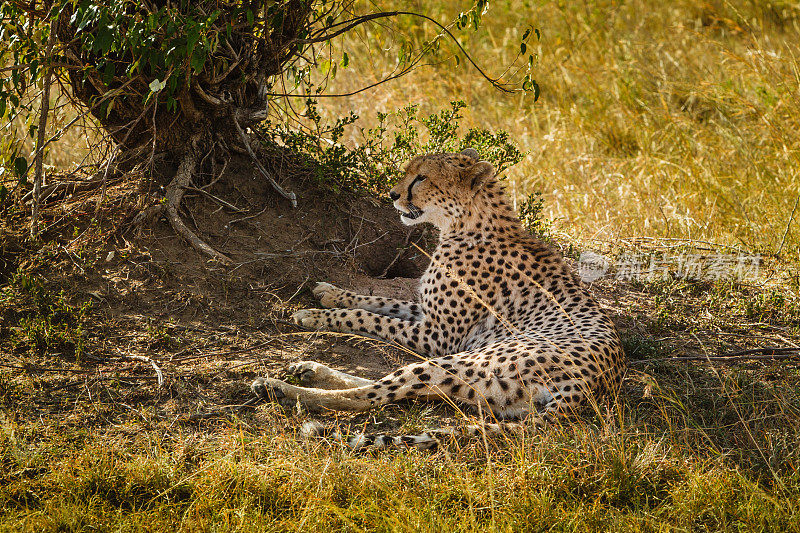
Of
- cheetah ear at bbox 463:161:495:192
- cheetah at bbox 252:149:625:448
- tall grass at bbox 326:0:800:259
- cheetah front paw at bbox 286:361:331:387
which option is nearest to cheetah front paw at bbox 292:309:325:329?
cheetah at bbox 252:149:625:448

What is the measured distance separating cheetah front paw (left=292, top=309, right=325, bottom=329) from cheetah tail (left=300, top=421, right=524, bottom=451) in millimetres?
1015

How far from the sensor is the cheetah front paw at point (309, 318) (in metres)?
4.09

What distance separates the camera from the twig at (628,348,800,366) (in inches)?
155

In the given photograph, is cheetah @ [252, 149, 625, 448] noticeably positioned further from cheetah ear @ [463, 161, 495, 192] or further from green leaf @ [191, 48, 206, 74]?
green leaf @ [191, 48, 206, 74]


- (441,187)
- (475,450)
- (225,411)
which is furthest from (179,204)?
(475,450)

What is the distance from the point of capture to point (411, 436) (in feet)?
9.96

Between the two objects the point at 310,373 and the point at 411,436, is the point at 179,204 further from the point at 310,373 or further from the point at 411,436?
the point at 411,436

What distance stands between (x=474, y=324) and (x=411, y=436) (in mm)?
1176

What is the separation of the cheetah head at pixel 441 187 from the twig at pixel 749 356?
1.23 meters

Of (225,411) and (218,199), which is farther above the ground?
(218,199)

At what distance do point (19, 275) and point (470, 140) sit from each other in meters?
2.92

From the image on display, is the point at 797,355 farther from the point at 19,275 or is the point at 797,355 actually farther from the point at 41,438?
the point at 19,275

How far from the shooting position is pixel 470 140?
5.33 metres

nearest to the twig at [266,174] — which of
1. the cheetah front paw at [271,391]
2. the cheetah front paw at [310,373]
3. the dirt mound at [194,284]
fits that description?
the dirt mound at [194,284]
